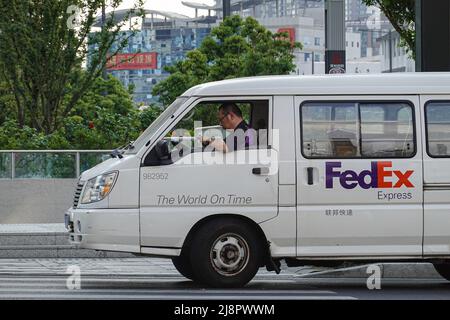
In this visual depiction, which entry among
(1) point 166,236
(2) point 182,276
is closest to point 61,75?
(2) point 182,276

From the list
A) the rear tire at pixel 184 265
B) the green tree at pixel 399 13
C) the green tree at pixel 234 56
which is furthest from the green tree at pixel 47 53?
the green tree at pixel 234 56

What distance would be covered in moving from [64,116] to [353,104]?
1699 cm

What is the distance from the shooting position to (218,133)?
43.8 ft

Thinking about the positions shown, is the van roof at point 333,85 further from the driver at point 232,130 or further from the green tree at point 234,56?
the green tree at point 234,56

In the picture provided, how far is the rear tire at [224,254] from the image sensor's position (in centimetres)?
1267

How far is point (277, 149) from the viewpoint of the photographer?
512 inches

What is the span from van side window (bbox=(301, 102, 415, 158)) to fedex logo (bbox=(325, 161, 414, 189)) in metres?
0.14

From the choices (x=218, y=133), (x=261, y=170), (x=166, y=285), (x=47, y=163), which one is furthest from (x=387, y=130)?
(x=47, y=163)

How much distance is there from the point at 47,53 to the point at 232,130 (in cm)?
1575

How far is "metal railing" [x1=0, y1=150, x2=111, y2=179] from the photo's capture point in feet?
79.4

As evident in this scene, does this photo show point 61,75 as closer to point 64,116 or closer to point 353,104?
point 64,116

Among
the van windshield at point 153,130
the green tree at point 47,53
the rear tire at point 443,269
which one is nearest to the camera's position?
the van windshield at point 153,130

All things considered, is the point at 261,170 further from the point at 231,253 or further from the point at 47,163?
the point at 47,163

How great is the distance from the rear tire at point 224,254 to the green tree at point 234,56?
37669 millimetres
